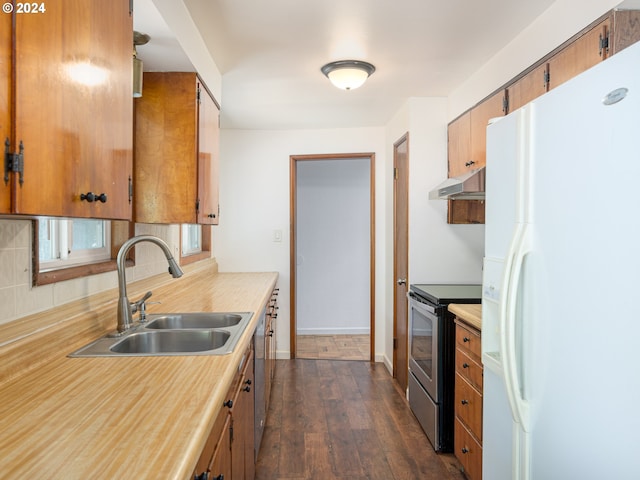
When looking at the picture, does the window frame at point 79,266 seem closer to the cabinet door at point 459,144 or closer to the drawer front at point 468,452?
the drawer front at point 468,452

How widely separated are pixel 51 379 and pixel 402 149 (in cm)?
314

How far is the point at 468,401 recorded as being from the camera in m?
2.29

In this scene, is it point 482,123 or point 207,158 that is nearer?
point 207,158

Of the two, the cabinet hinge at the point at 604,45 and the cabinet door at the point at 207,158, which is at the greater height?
the cabinet hinge at the point at 604,45

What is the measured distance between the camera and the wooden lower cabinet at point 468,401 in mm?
2154

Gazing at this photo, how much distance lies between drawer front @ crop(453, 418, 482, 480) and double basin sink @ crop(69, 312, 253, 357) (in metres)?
1.28

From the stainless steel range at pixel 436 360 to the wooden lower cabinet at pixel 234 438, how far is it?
3.81 feet

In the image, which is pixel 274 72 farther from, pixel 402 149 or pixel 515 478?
pixel 515 478

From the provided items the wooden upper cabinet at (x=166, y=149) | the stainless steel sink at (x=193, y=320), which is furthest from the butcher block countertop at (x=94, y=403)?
the wooden upper cabinet at (x=166, y=149)

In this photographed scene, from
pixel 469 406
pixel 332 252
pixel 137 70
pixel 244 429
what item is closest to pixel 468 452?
pixel 469 406

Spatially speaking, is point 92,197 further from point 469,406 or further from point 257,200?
point 257,200

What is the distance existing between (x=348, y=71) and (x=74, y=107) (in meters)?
1.98

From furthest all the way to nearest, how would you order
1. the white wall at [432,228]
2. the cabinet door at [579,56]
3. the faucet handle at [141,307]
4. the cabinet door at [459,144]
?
the white wall at [432,228]
the cabinet door at [459,144]
the faucet handle at [141,307]
the cabinet door at [579,56]

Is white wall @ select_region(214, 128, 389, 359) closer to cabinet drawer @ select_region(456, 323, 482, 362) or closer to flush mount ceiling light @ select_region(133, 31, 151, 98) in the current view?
cabinet drawer @ select_region(456, 323, 482, 362)
